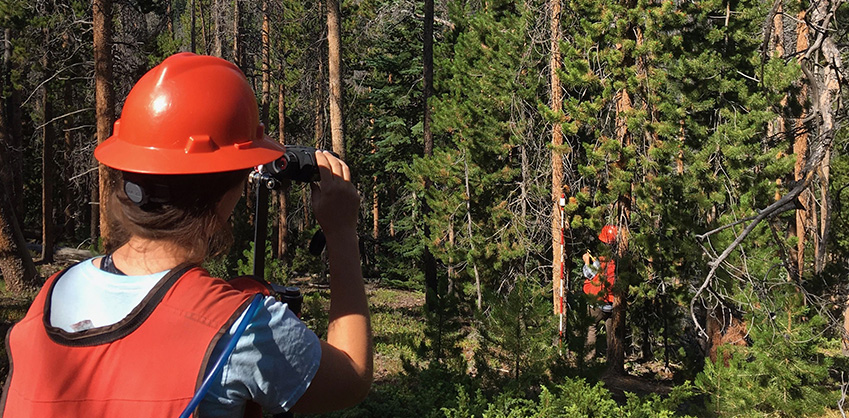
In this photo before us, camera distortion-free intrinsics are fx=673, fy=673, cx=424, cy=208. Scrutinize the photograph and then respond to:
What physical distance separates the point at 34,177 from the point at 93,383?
32.8 meters

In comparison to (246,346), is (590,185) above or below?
below

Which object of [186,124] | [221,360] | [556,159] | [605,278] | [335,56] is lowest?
[605,278]

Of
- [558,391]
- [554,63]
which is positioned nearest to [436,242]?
[554,63]

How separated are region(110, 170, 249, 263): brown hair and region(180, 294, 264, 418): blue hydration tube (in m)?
0.18

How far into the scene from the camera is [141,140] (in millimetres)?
1384

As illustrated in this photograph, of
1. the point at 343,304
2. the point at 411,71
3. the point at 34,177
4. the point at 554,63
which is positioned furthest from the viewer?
the point at 34,177

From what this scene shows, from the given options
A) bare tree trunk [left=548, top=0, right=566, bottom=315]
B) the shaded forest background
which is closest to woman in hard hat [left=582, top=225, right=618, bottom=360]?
the shaded forest background

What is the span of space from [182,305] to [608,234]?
11.1 meters

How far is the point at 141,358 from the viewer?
3.86 ft

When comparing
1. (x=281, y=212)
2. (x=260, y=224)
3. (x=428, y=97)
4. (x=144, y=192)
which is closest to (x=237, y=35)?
(x=281, y=212)

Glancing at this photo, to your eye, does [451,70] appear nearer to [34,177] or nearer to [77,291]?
[77,291]

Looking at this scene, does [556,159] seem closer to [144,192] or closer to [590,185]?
[590,185]

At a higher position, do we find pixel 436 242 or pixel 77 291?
pixel 77 291

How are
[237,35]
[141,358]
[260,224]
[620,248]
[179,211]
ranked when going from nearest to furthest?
[141,358]
[179,211]
[260,224]
[620,248]
[237,35]
